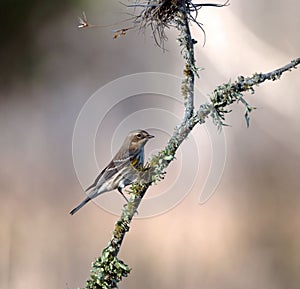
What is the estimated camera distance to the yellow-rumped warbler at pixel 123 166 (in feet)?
2.62

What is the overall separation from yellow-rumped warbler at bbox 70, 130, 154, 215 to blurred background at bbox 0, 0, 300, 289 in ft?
5.14

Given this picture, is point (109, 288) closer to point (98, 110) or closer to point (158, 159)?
point (158, 159)

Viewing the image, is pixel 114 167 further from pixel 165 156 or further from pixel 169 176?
pixel 169 176

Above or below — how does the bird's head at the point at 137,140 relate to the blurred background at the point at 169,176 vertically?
below

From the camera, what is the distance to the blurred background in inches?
99.5

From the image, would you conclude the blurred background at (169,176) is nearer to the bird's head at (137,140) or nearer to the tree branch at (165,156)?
the bird's head at (137,140)

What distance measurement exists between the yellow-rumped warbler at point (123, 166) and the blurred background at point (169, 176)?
1.57 metres

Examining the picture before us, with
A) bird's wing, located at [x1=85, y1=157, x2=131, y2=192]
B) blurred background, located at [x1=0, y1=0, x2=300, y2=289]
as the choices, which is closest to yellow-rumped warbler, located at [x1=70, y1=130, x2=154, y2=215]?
bird's wing, located at [x1=85, y1=157, x2=131, y2=192]

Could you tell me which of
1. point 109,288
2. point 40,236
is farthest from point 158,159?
point 40,236

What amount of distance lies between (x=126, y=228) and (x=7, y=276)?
2.04 metres

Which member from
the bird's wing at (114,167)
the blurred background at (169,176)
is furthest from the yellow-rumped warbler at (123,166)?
the blurred background at (169,176)

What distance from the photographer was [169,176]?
2.42 metres

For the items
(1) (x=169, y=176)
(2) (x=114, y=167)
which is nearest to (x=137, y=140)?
(2) (x=114, y=167)

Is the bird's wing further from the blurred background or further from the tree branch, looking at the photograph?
the blurred background
